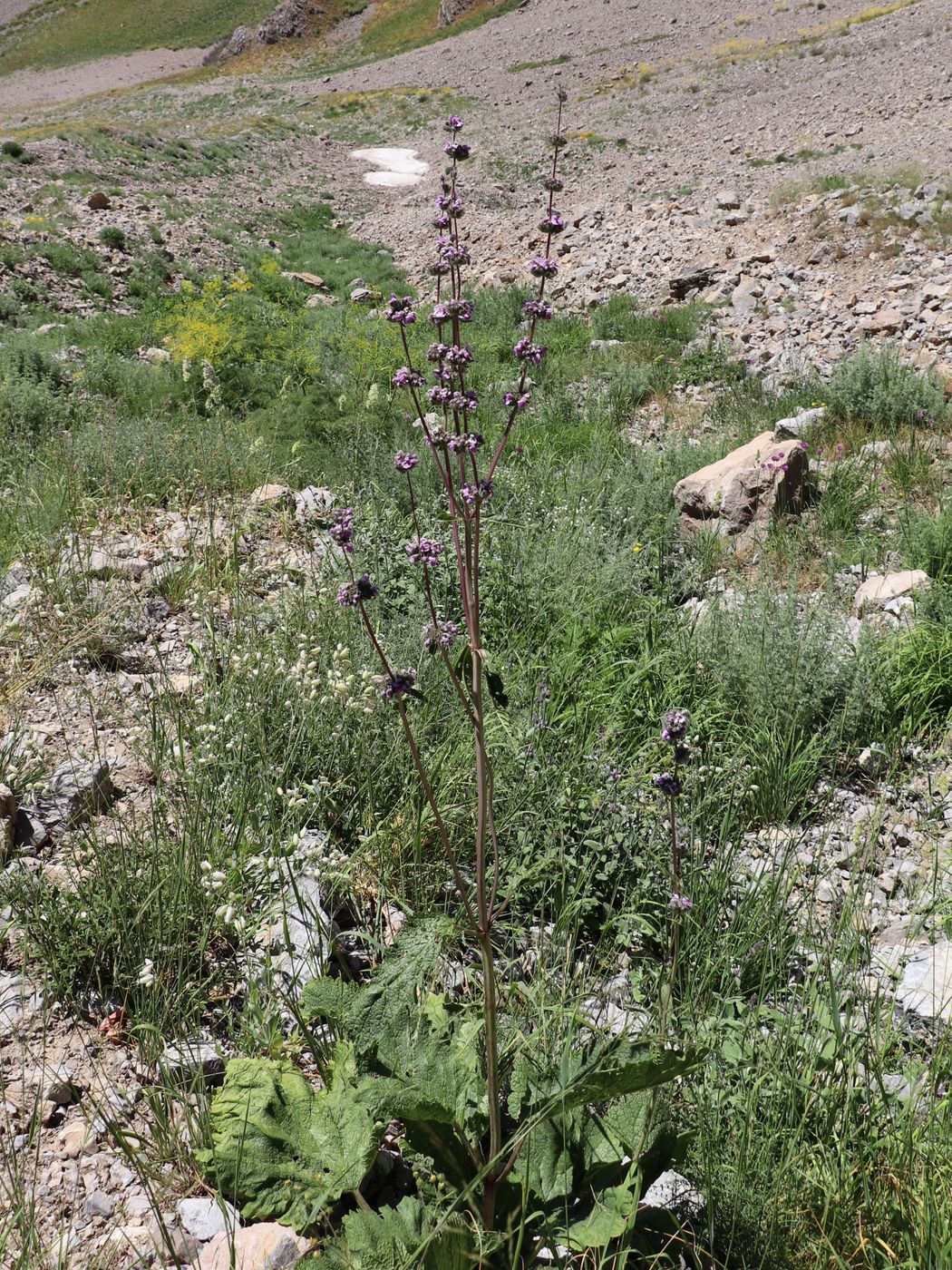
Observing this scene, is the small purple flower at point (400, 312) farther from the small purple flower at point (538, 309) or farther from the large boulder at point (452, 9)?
the large boulder at point (452, 9)

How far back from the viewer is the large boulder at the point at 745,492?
199 inches

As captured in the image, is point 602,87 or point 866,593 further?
point 602,87

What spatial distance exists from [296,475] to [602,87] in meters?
31.6

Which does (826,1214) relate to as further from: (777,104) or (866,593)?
(777,104)

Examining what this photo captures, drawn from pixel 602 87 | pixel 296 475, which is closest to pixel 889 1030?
pixel 296 475

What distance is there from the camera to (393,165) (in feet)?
80.8

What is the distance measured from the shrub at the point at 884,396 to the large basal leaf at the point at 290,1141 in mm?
5907

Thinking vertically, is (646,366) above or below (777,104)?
below

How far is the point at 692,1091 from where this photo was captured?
1753 millimetres

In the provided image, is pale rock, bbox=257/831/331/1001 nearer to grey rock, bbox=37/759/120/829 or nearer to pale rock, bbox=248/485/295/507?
grey rock, bbox=37/759/120/829

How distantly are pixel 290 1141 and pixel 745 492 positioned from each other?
176 inches

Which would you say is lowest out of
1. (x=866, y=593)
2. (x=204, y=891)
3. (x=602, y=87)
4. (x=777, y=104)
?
(x=866, y=593)

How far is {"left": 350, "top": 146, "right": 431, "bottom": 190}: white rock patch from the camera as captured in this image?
22625 millimetres

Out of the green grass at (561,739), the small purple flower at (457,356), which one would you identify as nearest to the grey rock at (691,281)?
the green grass at (561,739)
